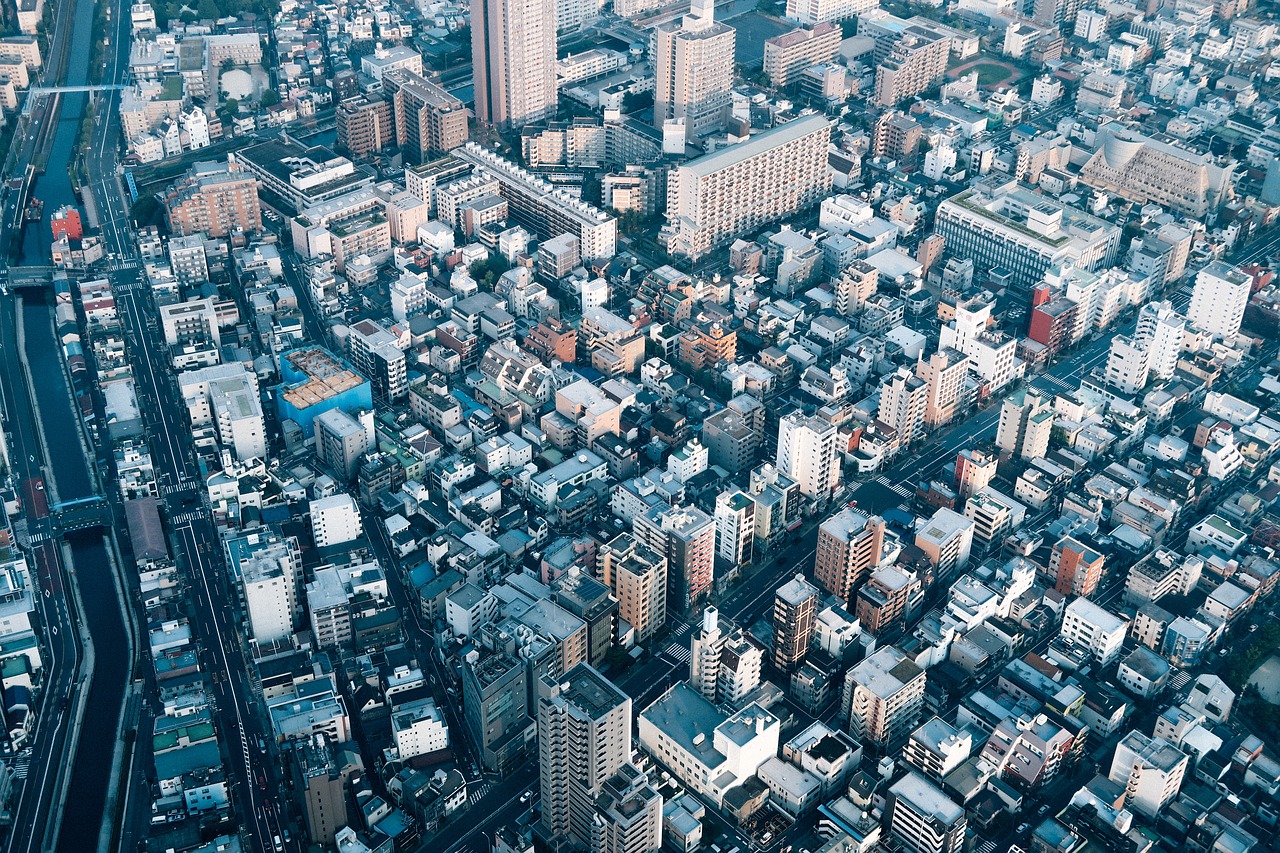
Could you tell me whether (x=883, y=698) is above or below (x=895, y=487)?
above

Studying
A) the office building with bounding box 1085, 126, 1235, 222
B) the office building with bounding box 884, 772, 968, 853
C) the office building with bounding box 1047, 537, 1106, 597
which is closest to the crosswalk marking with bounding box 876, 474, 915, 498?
the office building with bounding box 1047, 537, 1106, 597

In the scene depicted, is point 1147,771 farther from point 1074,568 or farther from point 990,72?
point 990,72

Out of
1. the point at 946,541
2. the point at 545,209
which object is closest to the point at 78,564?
the point at 545,209

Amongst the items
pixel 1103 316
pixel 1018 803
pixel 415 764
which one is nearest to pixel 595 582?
pixel 415 764

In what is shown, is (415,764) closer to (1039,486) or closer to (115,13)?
(1039,486)

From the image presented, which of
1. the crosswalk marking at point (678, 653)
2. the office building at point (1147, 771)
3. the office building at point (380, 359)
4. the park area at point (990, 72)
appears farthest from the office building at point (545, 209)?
the office building at point (1147, 771)

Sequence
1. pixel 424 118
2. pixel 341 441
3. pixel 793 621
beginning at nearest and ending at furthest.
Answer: pixel 793 621, pixel 341 441, pixel 424 118
